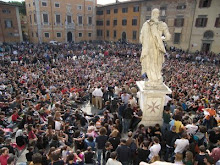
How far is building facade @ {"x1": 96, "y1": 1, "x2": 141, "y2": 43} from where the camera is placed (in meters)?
36.3

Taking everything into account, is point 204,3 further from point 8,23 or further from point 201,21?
point 8,23

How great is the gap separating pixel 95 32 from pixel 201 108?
41.0 metres

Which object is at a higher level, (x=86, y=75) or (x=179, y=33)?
(x=179, y=33)

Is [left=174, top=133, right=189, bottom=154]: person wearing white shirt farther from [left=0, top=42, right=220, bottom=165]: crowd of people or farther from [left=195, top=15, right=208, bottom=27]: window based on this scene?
[left=195, top=15, right=208, bottom=27]: window

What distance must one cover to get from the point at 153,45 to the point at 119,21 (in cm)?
3661

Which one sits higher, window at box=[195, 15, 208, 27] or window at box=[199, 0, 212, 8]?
window at box=[199, 0, 212, 8]

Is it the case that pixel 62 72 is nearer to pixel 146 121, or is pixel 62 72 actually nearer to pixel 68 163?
pixel 146 121

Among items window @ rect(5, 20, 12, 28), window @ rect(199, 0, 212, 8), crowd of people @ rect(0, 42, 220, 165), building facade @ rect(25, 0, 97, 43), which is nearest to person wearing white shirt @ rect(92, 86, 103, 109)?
crowd of people @ rect(0, 42, 220, 165)

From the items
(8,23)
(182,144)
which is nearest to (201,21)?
(182,144)

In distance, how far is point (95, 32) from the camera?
150ft

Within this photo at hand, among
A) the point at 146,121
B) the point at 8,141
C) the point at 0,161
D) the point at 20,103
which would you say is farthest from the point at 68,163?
the point at 20,103

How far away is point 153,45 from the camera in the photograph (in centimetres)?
585

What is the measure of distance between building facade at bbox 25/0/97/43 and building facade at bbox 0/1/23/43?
4.59 metres

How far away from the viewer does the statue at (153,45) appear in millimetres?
5641
